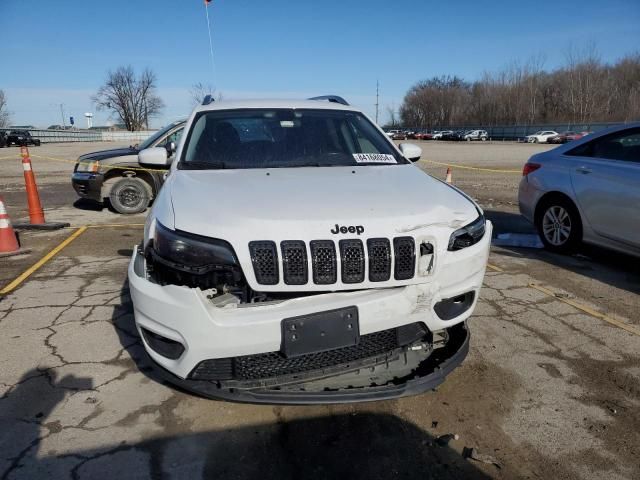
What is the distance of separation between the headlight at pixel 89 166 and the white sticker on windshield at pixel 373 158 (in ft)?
19.7

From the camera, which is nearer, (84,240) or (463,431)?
(463,431)

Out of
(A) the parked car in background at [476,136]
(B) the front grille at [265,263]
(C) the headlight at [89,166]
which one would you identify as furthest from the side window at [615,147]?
(A) the parked car in background at [476,136]

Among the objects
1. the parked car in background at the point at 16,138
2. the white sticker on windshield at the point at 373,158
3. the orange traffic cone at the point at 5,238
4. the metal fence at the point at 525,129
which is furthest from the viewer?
the metal fence at the point at 525,129

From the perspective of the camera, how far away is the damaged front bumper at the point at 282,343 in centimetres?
207

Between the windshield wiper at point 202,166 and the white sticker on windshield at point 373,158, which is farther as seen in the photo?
the white sticker on windshield at point 373,158

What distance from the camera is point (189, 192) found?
261cm

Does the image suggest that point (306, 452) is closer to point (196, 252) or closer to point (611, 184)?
point (196, 252)

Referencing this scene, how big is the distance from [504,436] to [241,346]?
1465 millimetres

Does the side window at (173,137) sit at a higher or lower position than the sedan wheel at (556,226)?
higher

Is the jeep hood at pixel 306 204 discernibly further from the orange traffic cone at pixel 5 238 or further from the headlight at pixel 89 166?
the headlight at pixel 89 166

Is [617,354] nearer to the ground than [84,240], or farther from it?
nearer to the ground

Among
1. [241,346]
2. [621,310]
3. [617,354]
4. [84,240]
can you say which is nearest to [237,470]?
[241,346]

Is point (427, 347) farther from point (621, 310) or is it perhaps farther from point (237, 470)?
point (621, 310)

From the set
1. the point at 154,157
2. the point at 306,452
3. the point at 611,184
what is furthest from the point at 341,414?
the point at 611,184
